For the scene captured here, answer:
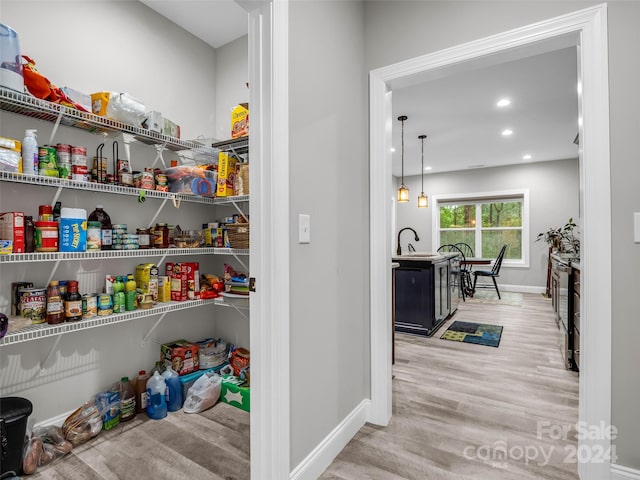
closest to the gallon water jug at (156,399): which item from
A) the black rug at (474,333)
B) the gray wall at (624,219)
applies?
the gray wall at (624,219)

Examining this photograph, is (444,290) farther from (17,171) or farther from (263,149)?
(17,171)

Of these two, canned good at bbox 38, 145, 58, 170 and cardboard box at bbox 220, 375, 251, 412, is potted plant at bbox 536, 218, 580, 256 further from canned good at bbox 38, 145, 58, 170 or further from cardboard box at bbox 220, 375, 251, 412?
canned good at bbox 38, 145, 58, 170

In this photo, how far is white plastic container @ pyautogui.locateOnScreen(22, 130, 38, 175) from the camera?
5.43 ft

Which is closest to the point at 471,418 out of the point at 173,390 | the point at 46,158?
the point at 173,390

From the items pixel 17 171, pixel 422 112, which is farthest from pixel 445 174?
pixel 17 171

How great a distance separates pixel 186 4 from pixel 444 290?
389 centimetres

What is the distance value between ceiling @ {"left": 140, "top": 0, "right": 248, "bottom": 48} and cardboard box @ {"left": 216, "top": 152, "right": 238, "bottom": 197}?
40.9 inches

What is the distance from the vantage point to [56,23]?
6.32ft

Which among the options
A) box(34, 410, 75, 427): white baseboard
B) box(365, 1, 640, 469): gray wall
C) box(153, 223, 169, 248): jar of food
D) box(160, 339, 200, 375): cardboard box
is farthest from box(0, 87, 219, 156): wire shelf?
box(365, 1, 640, 469): gray wall

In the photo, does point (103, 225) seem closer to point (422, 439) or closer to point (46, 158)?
point (46, 158)

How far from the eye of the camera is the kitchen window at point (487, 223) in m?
7.25

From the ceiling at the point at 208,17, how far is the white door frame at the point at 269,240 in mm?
1299

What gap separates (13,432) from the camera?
1.55 m

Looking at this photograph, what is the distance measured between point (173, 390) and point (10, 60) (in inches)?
78.3
